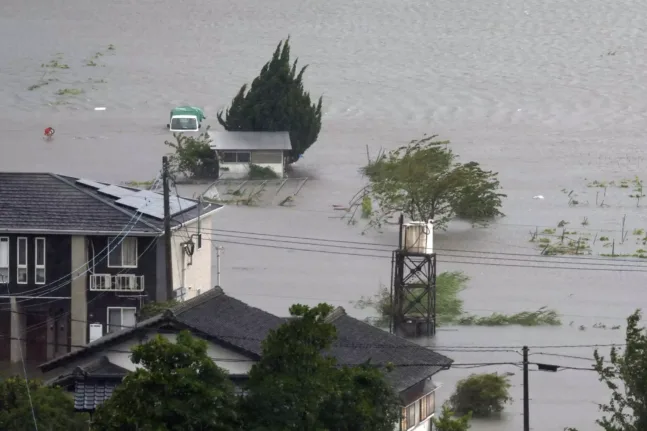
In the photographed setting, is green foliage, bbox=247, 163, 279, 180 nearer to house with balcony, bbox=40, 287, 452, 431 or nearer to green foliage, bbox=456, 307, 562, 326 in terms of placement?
green foliage, bbox=456, 307, 562, 326

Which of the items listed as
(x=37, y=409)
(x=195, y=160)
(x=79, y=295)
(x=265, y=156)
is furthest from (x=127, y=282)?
(x=265, y=156)

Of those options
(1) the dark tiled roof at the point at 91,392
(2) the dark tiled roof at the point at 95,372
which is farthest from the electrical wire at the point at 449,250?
(1) the dark tiled roof at the point at 91,392

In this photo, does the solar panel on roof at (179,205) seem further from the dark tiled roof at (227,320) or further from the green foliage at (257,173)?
the green foliage at (257,173)

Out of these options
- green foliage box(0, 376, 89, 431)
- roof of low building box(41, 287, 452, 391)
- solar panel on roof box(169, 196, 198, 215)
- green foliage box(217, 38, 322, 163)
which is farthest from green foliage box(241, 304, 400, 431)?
green foliage box(217, 38, 322, 163)

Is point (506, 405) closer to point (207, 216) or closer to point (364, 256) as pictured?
point (207, 216)

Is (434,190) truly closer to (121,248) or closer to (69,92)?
(121,248)

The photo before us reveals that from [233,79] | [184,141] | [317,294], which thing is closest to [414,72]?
[233,79]
